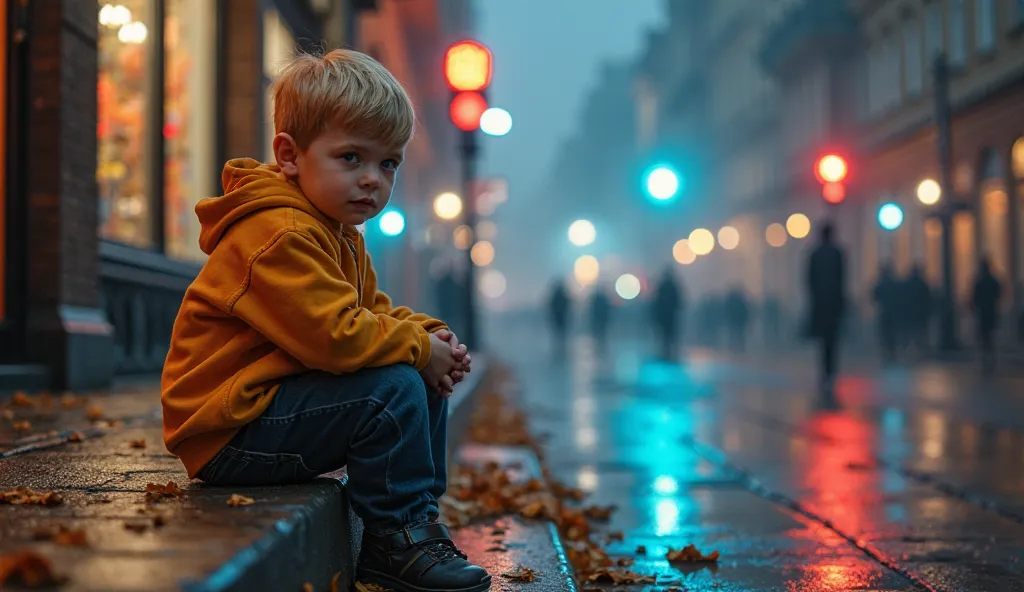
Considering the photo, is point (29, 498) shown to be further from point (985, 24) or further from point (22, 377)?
point (985, 24)

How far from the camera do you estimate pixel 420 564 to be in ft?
8.99

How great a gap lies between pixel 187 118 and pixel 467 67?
261 cm

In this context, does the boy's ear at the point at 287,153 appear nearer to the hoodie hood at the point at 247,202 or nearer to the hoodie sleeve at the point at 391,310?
the hoodie hood at the point at 247,202

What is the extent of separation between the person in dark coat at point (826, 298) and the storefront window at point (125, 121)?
7599mm

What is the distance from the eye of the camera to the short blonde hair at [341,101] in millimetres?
2795

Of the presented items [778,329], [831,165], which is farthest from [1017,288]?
[778,329]

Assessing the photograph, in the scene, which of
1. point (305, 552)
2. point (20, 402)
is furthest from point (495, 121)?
point (305, 552)

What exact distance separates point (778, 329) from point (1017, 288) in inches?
666

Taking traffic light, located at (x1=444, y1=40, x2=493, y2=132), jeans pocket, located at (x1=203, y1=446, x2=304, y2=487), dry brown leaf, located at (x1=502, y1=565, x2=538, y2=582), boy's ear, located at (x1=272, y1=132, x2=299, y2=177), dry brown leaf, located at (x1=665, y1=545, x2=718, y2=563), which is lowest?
dry brown leaf, located at (x1=665, y1=545, x2=718, y2=563)

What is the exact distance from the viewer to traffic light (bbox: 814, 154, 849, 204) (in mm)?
14578

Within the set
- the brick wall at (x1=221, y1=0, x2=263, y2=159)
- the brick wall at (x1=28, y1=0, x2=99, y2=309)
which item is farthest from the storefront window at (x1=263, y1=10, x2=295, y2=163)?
the brick wall at (x1=28, y1=0, x2=99, y2=309)

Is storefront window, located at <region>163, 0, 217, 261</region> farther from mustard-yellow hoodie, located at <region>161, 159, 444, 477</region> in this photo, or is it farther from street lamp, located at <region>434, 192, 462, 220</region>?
street lamp, located at <region>434, 192, 462, 220</region>

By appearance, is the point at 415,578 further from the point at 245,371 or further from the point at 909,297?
the point at 909,297

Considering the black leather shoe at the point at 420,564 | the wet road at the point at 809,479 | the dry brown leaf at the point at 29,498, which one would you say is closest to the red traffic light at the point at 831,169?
the wet road at the point at 809,479
